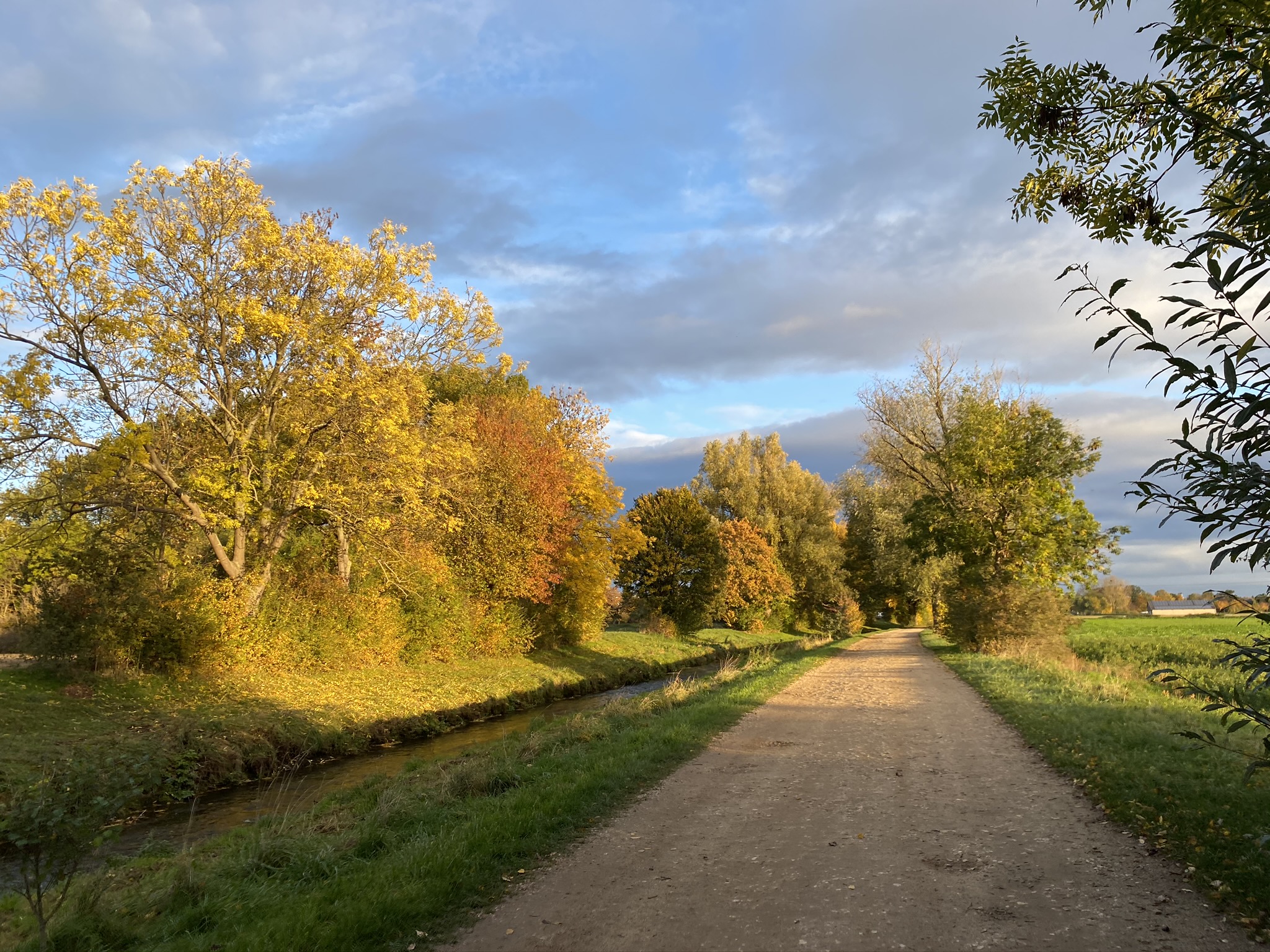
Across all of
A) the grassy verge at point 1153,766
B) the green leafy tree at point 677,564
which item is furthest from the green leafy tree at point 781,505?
the grassy verge at point 1153,766

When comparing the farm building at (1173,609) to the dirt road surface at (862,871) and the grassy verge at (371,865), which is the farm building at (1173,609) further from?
the grassy verge at (371,865)

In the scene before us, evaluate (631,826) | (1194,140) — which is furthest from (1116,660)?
(1194,140)

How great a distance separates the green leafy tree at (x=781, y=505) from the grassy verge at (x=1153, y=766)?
35.3m

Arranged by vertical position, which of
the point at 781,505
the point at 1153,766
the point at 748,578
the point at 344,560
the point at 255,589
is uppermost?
the point at 781,505

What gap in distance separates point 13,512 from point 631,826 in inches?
574

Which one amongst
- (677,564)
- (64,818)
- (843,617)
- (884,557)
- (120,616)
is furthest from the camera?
(843,617)

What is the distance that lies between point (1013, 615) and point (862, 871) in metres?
20.6

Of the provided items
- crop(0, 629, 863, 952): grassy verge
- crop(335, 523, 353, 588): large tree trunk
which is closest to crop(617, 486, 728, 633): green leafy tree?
crop(335, 523, 353, 588): large tree trunk

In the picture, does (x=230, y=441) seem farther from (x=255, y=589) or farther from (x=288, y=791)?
(x=288, y=791)

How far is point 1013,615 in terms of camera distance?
898 inches

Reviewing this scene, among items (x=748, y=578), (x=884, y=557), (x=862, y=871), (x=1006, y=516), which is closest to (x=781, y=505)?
(x=748, y=578)

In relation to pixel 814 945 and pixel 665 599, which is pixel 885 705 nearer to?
pixel 814 945

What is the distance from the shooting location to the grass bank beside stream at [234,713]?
38.4ft

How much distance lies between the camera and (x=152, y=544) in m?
16.6
